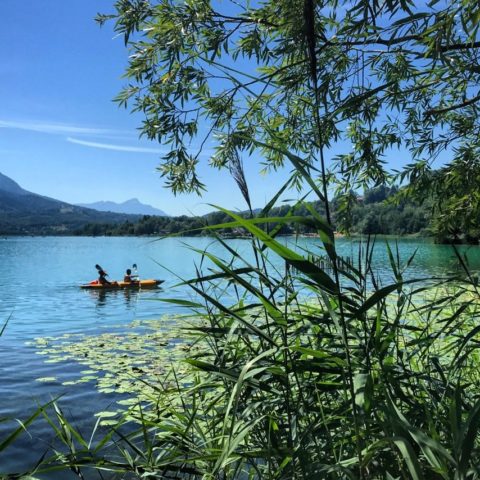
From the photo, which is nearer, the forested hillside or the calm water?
the forested hillside

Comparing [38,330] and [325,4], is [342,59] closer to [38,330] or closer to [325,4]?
[325,4]

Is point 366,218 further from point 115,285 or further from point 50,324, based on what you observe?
point 115,285

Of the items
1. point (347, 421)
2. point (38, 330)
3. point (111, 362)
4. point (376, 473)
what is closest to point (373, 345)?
point (347, 421)

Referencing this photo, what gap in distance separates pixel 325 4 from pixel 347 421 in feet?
14.4

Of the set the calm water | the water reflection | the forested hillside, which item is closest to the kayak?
the water reflection

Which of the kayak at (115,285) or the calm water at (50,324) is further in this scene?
the kayak at (115,285)

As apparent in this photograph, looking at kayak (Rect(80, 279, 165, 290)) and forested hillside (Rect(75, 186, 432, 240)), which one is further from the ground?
forested hillside (Rect(75, 186, 432, 240))

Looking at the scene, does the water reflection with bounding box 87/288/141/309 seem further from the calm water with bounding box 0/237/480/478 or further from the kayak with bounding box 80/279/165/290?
the kayak with bounding box 80/279/165/290

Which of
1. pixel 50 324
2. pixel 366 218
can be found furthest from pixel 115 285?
pixel 366 218

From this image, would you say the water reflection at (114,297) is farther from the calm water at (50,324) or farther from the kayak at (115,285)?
the kayak at (115,285)

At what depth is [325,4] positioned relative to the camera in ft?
16.8

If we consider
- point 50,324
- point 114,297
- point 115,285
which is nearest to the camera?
point 50,324

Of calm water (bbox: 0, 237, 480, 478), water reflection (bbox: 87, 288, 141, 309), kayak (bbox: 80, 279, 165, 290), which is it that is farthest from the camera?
kayak (bbox: 80, 279, 165, 290)

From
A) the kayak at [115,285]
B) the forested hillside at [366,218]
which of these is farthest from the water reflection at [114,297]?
the forested hillside at [366,218]
